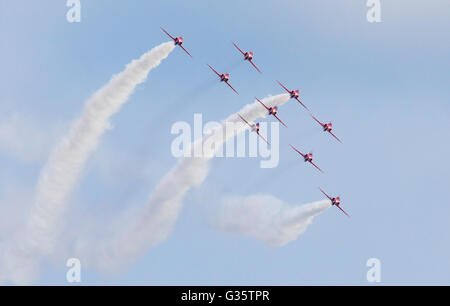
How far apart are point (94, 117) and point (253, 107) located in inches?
575

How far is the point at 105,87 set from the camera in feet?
346

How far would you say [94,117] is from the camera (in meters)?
105
